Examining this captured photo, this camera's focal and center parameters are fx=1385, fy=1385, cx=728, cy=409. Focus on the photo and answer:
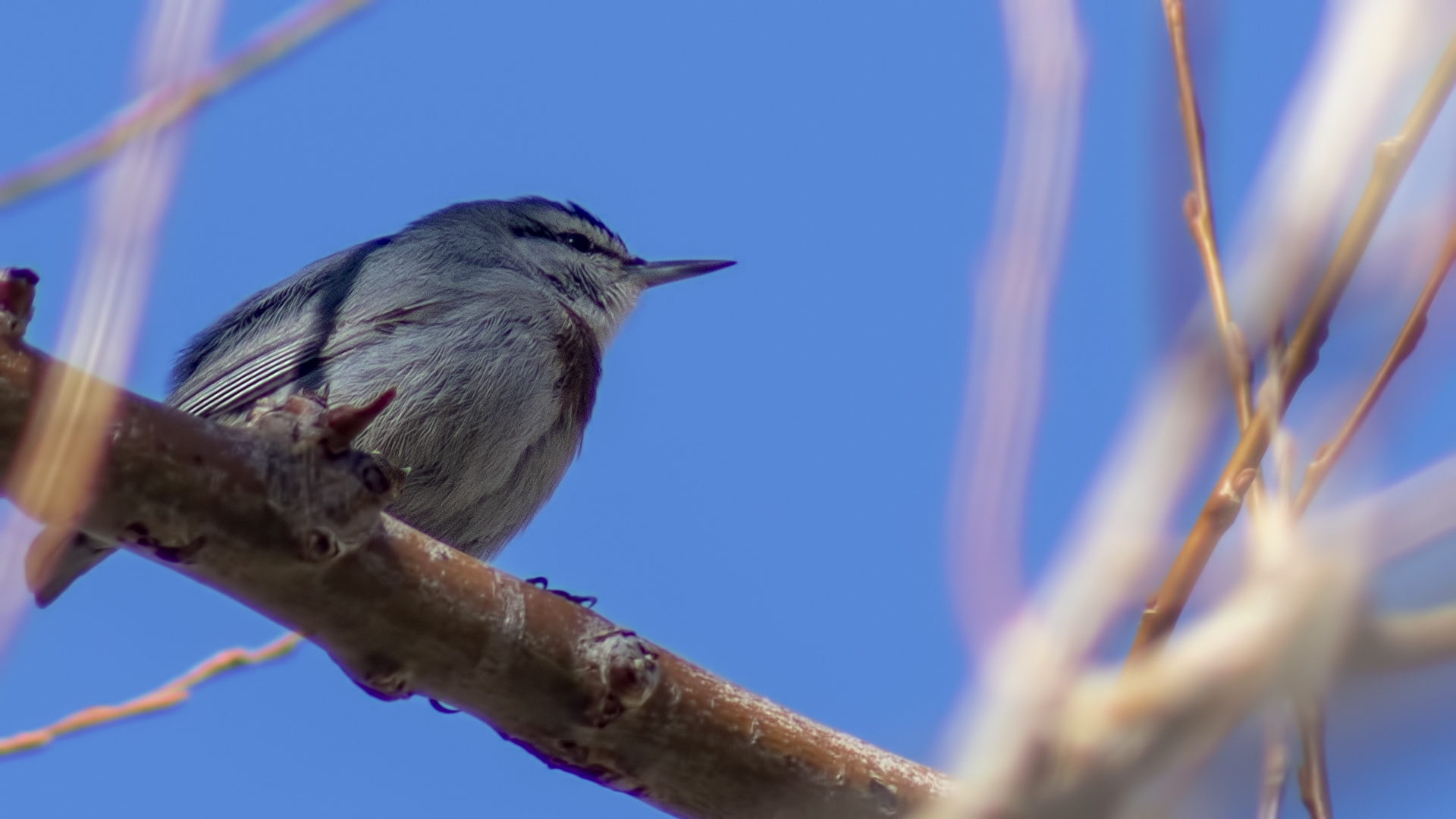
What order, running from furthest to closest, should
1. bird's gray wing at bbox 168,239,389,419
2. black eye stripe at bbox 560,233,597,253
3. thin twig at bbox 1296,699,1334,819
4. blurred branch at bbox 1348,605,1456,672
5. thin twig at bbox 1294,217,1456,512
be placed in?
black eye stripe at bbox 560,233,597,253 < bird's gray wing at bbox 168,239,389,419 < thin twig at bbox 1294,217,1456,512 < thin twig at bbox 1296,699,1334,819 < blurred branch at bbox 1348,605,1456,672

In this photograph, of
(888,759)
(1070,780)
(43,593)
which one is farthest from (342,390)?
(1070,780)

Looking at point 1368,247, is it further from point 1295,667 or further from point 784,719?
point 784,719

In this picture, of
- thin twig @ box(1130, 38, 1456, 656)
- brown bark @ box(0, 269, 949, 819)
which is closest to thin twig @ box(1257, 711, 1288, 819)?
thin twig @ box(1130, 38, 1456, 656)

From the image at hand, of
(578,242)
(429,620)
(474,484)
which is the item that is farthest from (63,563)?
(578,242)

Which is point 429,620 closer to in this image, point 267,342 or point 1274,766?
point 1274,766

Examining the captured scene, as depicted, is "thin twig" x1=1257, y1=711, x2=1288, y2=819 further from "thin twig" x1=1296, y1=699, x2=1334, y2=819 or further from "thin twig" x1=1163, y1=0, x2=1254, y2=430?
"thin twig" x1=1163, y1=0, x2=1254, y2=430

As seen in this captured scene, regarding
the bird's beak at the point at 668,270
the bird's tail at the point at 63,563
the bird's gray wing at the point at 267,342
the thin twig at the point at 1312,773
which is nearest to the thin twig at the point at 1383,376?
the thin twig at the point at 1312,773

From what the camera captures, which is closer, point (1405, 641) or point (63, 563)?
point (1405, 641)
